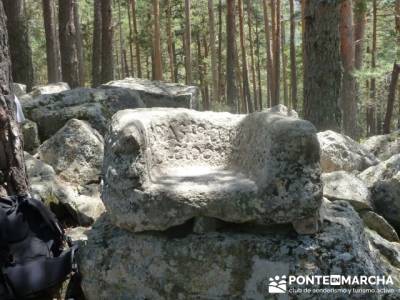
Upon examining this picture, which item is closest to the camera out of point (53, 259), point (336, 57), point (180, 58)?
point (53, 259)

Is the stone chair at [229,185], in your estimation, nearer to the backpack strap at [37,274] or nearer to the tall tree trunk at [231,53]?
the backpack strap at [37,274]

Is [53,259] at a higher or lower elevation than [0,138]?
lower

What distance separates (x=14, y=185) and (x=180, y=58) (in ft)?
94.7

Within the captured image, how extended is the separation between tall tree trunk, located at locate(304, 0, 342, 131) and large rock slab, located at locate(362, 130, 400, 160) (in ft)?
6.69

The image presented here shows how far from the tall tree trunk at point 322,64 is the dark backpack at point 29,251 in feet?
16.2

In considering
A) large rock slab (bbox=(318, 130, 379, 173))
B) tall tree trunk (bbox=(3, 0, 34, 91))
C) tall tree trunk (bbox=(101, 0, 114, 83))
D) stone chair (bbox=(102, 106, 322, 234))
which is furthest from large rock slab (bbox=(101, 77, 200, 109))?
stone chair (bbox=(102, 106, 322, 234))

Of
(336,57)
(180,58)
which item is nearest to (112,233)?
(336,57)

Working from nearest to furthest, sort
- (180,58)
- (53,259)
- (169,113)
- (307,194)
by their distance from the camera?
(307,194) → (53,259) → (169,113) → (180,58)

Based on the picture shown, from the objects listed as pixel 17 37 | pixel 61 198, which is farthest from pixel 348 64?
pixel 61 198

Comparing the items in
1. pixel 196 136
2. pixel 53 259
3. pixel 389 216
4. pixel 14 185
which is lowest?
pixel 389 216

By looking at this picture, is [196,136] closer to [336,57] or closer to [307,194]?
[307,194]

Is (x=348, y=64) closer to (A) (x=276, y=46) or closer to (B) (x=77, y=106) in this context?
(B) (x=77, y=106)

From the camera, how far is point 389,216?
593cm

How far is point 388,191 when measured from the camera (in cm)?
602
